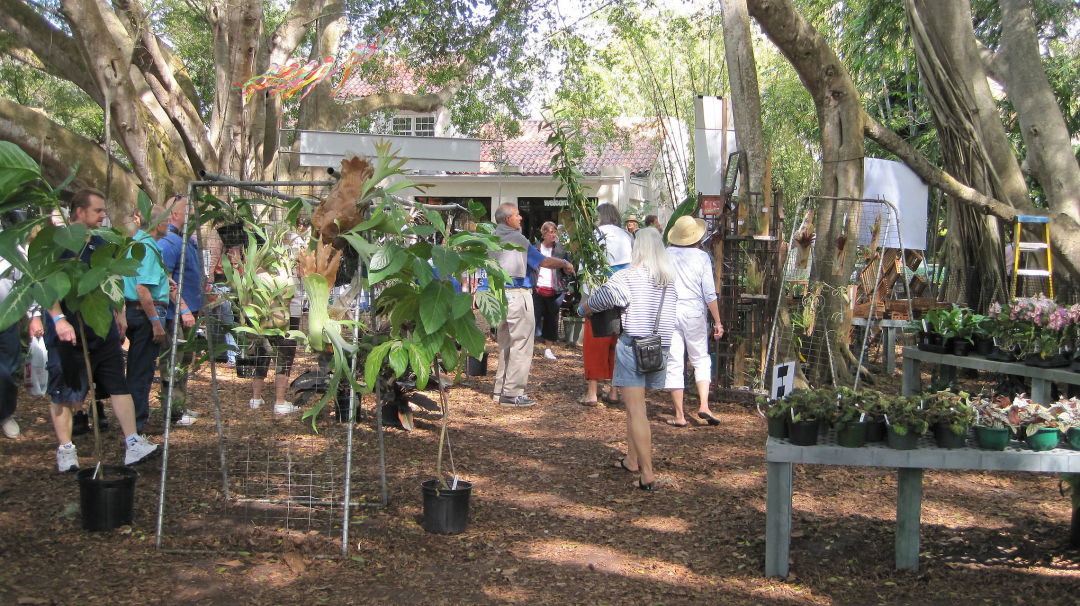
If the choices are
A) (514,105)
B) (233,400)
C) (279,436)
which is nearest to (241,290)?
(279,436)

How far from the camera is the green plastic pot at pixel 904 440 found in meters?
4.14

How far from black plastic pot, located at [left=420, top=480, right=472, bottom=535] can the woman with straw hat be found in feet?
9.38

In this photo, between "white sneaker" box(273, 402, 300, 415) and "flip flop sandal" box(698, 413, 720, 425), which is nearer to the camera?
"white sneaker" box(273, 402, 300, 415)

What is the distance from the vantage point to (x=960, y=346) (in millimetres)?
7695

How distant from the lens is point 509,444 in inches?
278

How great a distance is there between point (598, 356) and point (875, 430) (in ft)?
11.6

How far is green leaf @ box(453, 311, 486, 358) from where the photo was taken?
4.21 m

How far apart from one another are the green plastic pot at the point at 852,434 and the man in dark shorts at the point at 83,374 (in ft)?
13.8

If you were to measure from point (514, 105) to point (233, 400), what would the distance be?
34.6 ft

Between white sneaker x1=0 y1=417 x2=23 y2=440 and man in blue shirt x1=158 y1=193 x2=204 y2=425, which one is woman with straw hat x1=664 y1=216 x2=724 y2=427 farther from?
white sneaker x1=0 y1=417 x2=23 y2=440

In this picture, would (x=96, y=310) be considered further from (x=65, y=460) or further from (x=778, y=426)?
(x=778, y=426)

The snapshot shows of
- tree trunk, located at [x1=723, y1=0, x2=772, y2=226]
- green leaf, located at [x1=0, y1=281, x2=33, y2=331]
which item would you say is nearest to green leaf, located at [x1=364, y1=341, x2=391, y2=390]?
green leaf, located at [x1=0, y1=281, x2=33, y2=331]

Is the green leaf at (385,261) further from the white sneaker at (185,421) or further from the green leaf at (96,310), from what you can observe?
the white sneaker at (185,421)

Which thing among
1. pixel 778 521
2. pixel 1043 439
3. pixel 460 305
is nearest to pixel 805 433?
pixel 778 521
